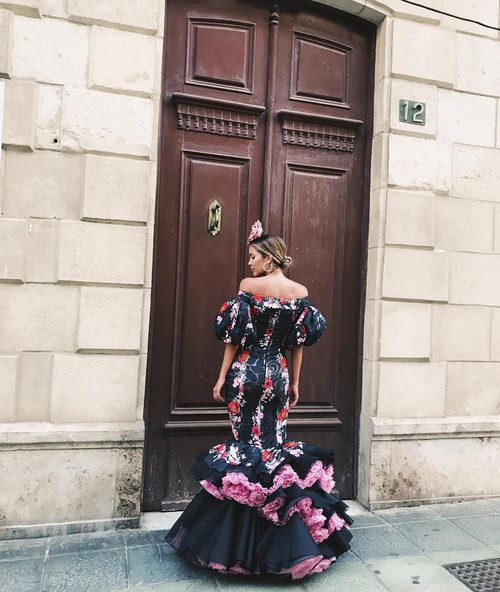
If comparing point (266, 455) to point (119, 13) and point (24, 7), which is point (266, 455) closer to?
point (119, 13)

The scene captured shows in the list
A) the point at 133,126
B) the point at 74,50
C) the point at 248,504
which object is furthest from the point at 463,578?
the point at 74,50

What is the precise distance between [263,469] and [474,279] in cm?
273

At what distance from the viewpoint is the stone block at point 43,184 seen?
4.00 meters

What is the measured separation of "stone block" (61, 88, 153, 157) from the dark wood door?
30 cm

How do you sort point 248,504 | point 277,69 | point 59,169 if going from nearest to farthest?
point 248,504
point 59,169
point 277,69

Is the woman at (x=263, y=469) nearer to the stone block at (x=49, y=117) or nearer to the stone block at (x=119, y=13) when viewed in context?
the stone block at (x=49, y=117)

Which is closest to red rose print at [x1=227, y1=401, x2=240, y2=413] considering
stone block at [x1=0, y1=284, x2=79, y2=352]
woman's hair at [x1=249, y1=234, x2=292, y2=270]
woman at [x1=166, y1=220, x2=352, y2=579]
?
woman at [x1=166, y1=220, x2=352, y2=579]

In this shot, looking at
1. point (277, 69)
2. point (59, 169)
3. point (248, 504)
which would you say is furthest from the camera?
point (277, 69)

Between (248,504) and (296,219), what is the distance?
2376 mm

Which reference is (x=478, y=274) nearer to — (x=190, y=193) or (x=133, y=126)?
(x=190, y=193)

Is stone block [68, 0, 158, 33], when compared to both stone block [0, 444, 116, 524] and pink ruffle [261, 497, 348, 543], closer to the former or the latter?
stone block [0, 444, 116, 524]

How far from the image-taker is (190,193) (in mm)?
4562

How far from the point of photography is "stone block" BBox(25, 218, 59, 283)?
4027mm

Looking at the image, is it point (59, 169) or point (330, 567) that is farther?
point (59, 169)
